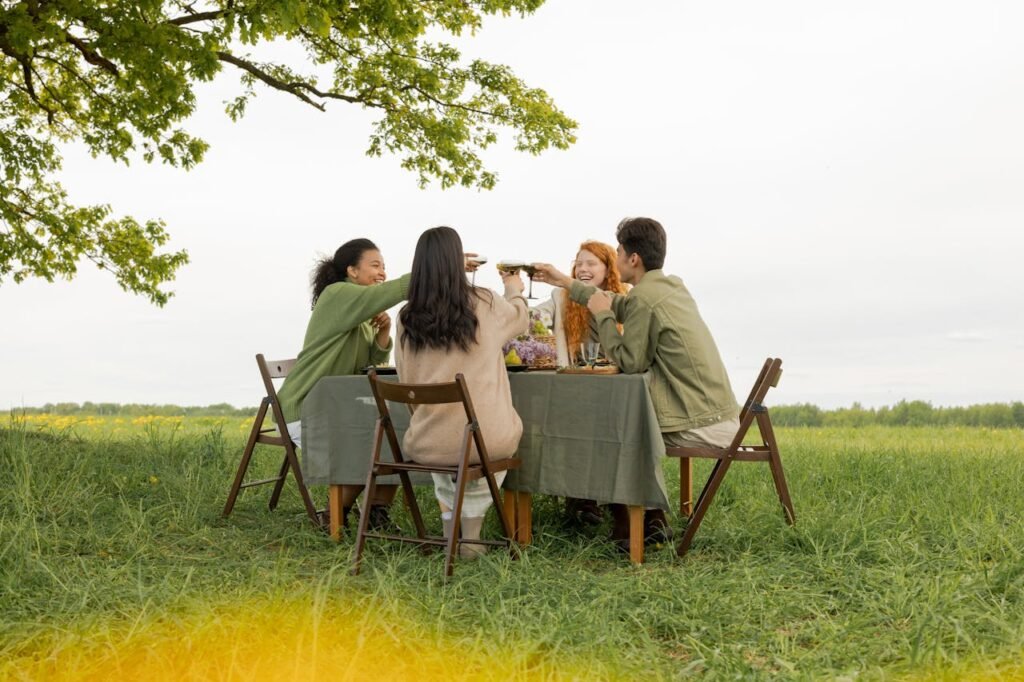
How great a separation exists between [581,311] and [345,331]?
4.94 feet

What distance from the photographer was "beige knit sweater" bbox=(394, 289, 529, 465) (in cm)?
476

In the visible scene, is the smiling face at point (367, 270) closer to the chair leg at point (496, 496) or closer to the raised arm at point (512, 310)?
the raised arm at point (512, 310)

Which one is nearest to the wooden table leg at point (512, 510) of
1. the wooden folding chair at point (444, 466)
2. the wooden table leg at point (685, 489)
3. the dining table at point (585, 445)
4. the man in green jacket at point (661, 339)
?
the dining table at point (585, 445)

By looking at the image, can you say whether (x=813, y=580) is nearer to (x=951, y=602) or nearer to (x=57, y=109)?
(x=951, y=602)

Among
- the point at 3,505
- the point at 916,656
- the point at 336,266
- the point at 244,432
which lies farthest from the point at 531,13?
the point at 916,656

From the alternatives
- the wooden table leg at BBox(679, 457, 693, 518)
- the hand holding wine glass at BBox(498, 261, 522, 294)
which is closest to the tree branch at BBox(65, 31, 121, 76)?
the hand holding wine glass at BBox(498, 261, 522, 294)

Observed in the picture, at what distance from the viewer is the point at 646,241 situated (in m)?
5.18

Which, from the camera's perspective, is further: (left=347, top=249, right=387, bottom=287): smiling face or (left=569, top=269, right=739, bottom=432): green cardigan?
(left=347, top=249, right=387, bottom=287): smiling face

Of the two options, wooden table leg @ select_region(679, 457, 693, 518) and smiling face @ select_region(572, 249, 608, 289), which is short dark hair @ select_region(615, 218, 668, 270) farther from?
wooden table leg @ select_region(679, 457, 693, 518)

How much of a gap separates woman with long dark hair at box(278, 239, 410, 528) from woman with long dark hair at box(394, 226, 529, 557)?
0.88 m

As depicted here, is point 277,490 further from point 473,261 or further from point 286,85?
point 286,85

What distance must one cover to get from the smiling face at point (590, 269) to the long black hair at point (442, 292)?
47.4 inches

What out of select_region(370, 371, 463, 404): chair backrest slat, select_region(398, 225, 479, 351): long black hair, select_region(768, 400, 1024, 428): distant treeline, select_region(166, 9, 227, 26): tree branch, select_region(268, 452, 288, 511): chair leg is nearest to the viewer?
select_region(370, 371, 463, 404): chair backrest slat

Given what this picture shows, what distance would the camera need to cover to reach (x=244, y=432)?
12820mm
